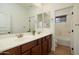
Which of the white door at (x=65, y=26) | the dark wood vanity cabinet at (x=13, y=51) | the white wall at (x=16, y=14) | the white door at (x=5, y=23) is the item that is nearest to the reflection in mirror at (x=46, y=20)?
the white door at (x=65, y=26)

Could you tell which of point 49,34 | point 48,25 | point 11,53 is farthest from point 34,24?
point 11,53

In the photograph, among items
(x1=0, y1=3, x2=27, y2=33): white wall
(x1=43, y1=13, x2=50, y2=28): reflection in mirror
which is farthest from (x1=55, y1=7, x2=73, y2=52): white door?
(x1=0, y1=3, x2=27, y2=33): white wall

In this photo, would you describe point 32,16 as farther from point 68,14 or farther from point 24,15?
point 68,14

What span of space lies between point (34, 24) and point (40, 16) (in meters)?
0.37

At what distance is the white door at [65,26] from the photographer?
190cm

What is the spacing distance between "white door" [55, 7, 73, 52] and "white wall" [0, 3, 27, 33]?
2.67 feet

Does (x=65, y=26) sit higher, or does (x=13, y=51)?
(x=65, y=26)

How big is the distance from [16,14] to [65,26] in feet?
3.92

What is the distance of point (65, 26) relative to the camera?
205 cm

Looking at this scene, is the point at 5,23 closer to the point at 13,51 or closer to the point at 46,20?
the point at 13,51

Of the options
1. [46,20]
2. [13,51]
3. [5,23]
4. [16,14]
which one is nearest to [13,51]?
[13,51]

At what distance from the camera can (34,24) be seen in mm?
1887

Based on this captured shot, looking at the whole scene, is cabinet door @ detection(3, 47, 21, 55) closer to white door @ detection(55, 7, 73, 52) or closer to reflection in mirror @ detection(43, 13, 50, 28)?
white door @ detection(55, 7, 73, 52)

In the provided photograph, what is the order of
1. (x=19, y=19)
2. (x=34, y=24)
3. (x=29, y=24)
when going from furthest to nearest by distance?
(x=34, y=24) → (x=29, y=24) → (x=19, y=19)
